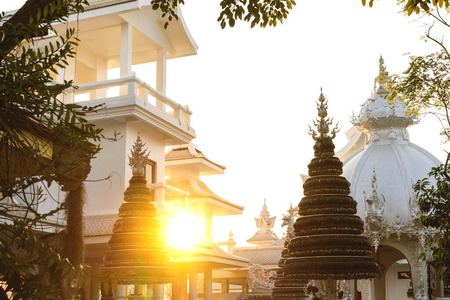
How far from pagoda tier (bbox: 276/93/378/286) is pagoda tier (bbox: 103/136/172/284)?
2.93 m

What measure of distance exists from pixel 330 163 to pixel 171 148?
1321 centimetres

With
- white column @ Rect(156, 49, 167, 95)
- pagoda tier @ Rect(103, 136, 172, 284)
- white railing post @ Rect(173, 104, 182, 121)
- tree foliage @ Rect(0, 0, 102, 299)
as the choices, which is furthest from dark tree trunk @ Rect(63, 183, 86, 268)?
white column @ Rect(156, 49, 167, 95)

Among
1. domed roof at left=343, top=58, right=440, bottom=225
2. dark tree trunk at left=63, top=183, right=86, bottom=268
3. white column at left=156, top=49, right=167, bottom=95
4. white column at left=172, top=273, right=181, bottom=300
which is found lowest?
white column at left=172, top=273, right=181, bottom=300

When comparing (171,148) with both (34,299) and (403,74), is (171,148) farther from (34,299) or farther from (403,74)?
(34,299)

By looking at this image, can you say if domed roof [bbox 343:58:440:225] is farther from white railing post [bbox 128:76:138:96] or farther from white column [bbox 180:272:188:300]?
white column [bbox 180:272:188:300]

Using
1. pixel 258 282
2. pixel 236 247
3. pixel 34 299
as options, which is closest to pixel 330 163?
pixel 34 299

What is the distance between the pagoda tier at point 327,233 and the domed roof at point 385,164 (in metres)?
5.26

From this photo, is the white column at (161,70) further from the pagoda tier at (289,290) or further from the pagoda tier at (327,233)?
the pagoda tier at (327,233)

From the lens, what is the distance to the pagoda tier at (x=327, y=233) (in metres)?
11.2

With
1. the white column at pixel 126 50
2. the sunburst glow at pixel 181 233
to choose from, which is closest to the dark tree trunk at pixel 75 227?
the sunburst glow at pixel 181 233

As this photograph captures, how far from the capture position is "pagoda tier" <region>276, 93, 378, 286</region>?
11.2m

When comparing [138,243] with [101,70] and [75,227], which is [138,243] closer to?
[75,227]

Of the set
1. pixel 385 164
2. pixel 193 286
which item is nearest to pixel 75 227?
pixel 385 164

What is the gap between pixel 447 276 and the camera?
35.9 feet
